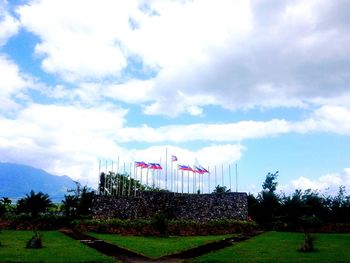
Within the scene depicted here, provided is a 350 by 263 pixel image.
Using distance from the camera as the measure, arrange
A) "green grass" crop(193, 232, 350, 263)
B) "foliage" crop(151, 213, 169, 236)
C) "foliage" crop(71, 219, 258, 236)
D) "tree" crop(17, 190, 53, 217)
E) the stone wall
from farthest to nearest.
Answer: "tree" crop(17, 190, 53, 217) < the stone wall < "foliage" crop(71, 219, 258, 236) < "foliage" crop(151, 213, 169, 236) < "green grass" crop(193, 232, 350, 263)

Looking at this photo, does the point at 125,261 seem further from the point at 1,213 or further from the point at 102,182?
the point at 102,182

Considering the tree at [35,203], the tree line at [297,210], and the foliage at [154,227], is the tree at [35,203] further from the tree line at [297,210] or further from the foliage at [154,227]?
the tree line at [297,210]

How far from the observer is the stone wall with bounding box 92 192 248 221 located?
1726 inches

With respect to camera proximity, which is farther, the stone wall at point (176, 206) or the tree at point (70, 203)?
the tree at point (70, 203)

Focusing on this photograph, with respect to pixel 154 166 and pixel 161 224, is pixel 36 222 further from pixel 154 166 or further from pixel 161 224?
pixel 161 224

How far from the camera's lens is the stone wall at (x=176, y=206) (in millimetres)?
43844

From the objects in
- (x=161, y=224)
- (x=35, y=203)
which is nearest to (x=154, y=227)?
(x=161, y=224)

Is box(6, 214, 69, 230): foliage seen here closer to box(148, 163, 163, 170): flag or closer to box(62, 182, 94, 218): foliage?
box(62, 182, 94, 218): foliage

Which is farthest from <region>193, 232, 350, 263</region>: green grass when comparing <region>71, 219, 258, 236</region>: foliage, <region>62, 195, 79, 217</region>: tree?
<region>62, 195, 79, 217</region>: tree

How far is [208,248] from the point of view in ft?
80.8

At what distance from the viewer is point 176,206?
45.8 meters

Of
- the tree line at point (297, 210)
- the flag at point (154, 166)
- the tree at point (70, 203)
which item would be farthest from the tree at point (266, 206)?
the tree at point (70, 203)

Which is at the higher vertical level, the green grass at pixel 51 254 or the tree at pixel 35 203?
the tree at pixel 35 203

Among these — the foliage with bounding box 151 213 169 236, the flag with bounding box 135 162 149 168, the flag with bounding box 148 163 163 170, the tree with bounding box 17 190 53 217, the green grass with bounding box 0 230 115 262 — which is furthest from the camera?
the tree with bounding box 17 190 53 217
